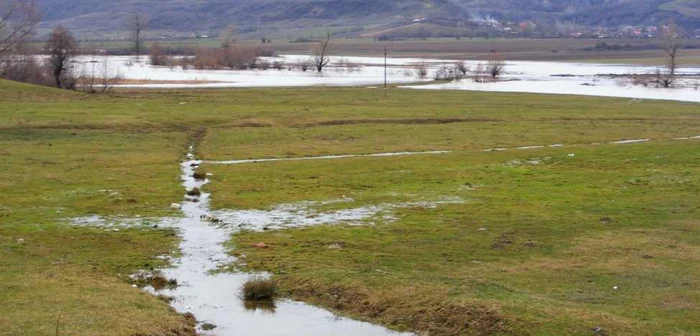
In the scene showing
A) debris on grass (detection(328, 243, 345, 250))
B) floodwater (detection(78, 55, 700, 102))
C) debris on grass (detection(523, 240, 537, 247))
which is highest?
debris on grass (detection(328, 243, 345, 250))

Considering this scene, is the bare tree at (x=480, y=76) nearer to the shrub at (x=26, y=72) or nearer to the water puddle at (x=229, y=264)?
the shrub at (x=26, y=72)

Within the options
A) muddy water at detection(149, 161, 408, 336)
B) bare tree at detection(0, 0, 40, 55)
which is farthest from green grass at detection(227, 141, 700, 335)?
bare tree at detection(0, 0, 40, 55)

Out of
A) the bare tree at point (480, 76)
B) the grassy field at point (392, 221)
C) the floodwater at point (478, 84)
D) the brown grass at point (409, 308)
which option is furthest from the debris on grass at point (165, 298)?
the bare tree at point (480, 76)

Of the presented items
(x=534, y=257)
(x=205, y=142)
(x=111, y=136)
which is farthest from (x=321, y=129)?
(x=534, y=257)

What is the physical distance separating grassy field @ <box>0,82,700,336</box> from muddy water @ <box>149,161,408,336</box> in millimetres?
628

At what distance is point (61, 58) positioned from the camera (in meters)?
96.1

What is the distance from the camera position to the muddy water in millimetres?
20422

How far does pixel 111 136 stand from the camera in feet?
179

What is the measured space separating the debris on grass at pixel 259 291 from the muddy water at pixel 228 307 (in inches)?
10.4

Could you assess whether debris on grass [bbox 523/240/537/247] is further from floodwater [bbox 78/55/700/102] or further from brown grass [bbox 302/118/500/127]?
floodwater [bbox 78/55/700/102]

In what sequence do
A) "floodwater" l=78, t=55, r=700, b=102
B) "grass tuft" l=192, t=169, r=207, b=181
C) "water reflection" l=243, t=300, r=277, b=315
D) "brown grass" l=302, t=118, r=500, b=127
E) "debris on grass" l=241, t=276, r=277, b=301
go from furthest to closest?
"floodwater" l=78, t=55, r=700, b=102, "brown grass" l=302, t=118, r=500, b=127, "grass tuft" l=192, t=169, r=207, b=181, "debris on grass" l=241, t=276, r=277, b=301, "water reflection" l=243, t=300, r=277, b=315

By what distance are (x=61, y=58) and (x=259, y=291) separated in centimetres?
7998

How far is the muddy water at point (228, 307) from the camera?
20.4m

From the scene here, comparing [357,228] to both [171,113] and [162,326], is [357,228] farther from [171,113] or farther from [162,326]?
[171,113]
